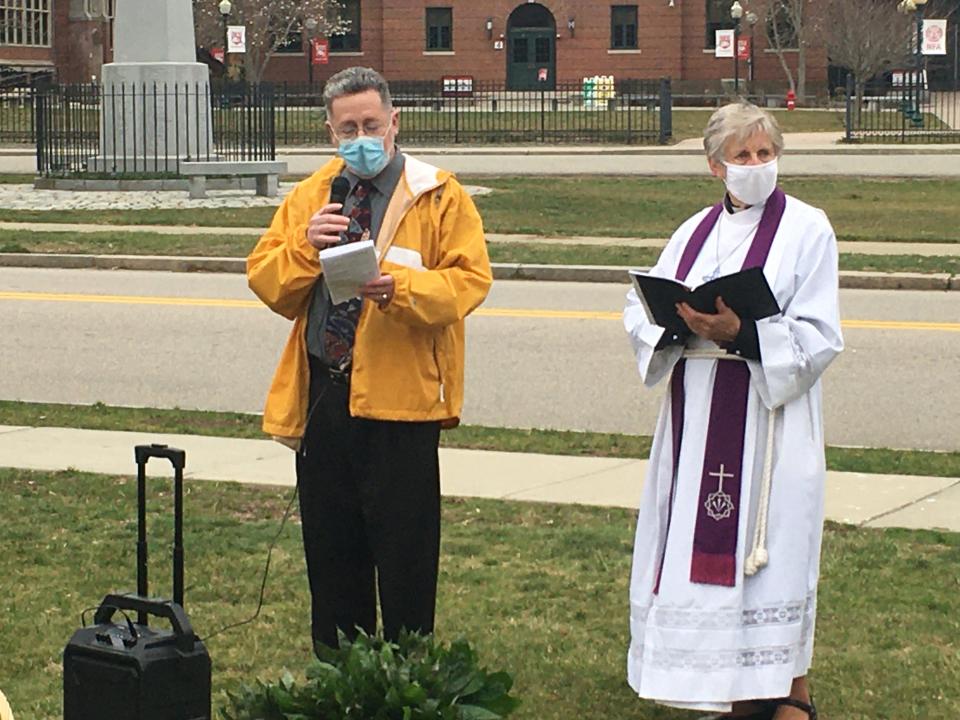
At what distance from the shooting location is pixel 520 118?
46.9 m

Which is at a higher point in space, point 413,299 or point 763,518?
point 413,299

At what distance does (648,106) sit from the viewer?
48344 millimetres

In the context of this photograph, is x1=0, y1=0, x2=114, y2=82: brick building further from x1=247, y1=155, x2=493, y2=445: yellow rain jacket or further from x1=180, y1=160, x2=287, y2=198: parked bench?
x1=247, y1=155, x2=493, y2=445: yellow rain jacket

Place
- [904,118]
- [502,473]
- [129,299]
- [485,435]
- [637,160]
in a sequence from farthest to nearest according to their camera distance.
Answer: [904,118]
[637,160]
[129,299]
[485,435]
[502,473]

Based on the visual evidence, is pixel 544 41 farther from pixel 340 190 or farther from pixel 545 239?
pixel 340 190

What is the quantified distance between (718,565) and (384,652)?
118 cm

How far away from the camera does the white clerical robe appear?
5.00 meters

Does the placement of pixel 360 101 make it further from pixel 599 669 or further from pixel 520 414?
pixel 520 414

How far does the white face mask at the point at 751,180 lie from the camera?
16.4ft

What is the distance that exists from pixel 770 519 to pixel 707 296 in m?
0.65

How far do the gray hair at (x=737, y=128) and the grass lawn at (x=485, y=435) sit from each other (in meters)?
4.39

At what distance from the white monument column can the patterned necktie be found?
23.3 metres

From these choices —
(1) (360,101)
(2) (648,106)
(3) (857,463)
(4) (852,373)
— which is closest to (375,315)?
(1) (360,101)

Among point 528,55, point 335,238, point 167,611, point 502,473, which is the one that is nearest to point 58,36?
point 528,55
